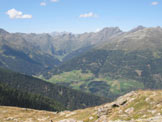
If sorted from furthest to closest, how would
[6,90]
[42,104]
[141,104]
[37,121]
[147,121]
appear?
[42,104] → [6,90] → [37,121] → [141,104] → [147,121]

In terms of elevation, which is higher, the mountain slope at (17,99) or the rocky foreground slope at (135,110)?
the rocky foreground slope at (135,110)

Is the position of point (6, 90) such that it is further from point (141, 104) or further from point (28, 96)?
point (141, 104)

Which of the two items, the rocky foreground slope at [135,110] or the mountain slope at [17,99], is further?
the mountain slope at [17,99]

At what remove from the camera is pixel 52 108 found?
194 m

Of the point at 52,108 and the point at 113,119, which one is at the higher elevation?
the point at 113,119

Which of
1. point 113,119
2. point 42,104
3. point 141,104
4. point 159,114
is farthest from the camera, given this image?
point 42,104

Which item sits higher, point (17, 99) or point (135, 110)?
point (135, 110)

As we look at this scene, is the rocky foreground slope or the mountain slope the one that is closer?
the rocky foreground slope

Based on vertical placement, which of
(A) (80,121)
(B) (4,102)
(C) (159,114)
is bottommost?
(B) (4,102)

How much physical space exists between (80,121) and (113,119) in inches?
361

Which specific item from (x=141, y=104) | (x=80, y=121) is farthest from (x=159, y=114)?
(x=80, y=121)

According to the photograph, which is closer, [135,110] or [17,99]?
[135,110]

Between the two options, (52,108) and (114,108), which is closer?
(114,108)

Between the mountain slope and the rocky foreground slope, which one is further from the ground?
the rocky foreground slope
